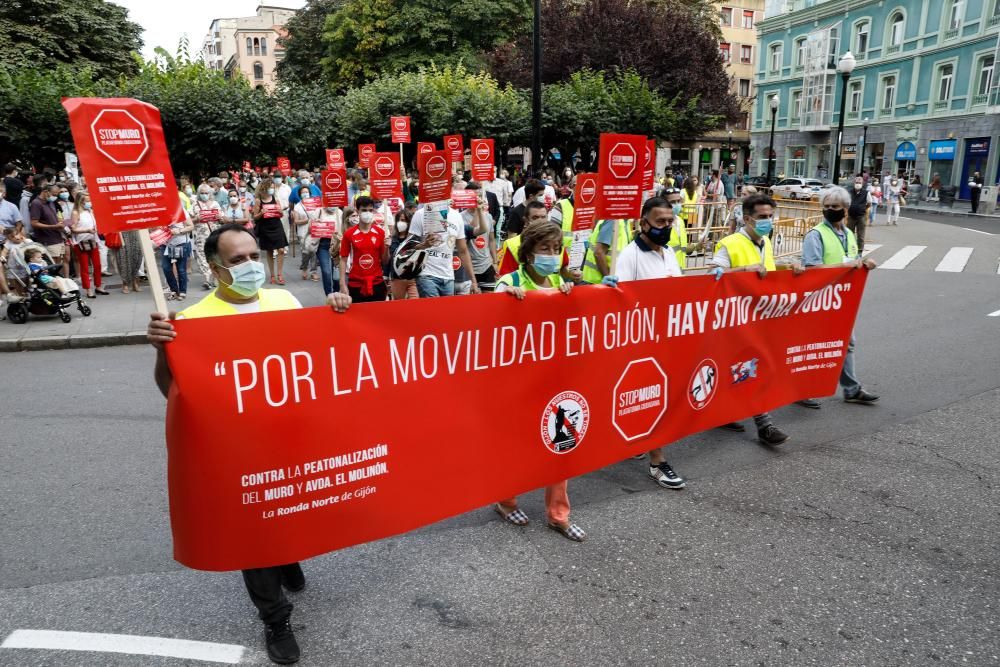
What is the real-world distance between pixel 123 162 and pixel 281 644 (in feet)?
7.30

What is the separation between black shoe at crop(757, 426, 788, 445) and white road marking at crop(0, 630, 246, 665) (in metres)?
4.06

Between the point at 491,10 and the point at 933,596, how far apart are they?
39.1 metres

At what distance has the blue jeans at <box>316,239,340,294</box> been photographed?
1119cm

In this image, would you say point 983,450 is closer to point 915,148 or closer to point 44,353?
point 44,353

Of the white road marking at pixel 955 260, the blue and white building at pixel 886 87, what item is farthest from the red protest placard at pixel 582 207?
the blue and white building at pixel 886 87

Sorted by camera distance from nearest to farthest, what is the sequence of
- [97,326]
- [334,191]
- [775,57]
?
[97,326]
[334,191]
[775,57]

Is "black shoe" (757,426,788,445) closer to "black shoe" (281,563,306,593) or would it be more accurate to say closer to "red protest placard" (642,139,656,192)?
"red protest placard" (642,139,656,192)

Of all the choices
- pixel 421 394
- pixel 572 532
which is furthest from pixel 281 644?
pixel 572 532

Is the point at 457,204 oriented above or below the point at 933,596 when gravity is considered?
above

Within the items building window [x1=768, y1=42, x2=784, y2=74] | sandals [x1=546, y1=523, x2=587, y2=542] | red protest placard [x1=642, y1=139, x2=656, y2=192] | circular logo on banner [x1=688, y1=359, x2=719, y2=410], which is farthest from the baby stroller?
building window [x1=768, y1=42, x2=784, y2=74]

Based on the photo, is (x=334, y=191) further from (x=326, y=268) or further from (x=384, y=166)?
(x=384, y=166)

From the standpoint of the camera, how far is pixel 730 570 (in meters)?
3.85

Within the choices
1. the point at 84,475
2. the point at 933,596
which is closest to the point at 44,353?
the point at 84,475

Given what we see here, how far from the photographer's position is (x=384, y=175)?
33.7 feet
